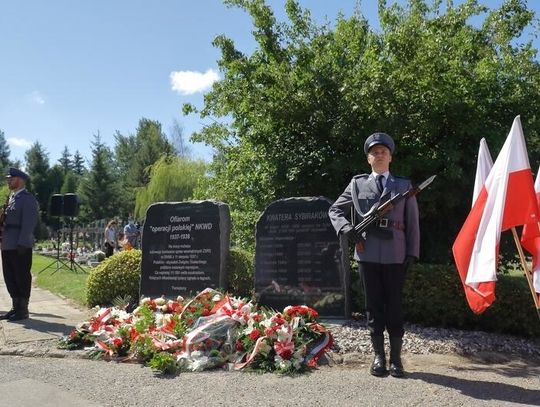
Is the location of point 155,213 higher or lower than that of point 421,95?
lower

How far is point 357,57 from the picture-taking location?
8.27 meters

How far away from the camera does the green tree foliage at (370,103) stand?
7.22 m

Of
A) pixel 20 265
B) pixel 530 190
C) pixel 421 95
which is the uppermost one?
pixel 421 95

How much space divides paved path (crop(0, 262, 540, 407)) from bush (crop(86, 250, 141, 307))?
285cm

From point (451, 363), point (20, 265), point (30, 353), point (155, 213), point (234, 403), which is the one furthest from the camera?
point (155, 213)

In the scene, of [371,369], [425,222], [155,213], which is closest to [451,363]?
[371,369]

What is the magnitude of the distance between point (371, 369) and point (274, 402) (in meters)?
1.05

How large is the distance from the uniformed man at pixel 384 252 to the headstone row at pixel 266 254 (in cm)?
196

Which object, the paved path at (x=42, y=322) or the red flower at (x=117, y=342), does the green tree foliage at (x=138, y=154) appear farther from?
the red flower at (x=117, y=342)

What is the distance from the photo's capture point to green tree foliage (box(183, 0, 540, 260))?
722cm

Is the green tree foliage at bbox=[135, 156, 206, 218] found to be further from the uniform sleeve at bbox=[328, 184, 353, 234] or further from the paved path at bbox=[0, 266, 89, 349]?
the uniform sleeve at bbox=[328, 184, 353, 234]

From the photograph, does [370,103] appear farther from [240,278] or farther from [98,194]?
[98,194]

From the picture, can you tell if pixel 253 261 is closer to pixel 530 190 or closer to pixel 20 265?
pixel 20 265

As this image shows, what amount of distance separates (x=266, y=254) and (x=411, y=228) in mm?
2872
